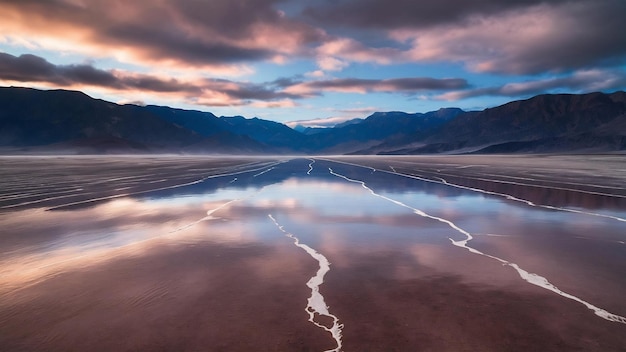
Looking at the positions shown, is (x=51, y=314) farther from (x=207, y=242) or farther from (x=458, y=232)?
(x=458, y=232)

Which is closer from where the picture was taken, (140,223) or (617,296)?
(617,296)

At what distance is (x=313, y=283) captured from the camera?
5.91 m

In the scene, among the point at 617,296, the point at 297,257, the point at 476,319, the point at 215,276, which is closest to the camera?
the point at 476,319

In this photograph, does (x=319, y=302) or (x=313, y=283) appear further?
(x=313, y=283)

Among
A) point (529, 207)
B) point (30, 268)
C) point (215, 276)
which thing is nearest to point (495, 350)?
point (215, 276)

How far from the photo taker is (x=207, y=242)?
8.73 meters

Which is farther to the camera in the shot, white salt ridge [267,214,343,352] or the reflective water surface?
white salt ridge [267,214,343,352]

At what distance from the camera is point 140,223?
36.7ft

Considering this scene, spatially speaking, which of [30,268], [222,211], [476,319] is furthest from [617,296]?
[222,211]

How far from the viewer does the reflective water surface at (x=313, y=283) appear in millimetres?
4176

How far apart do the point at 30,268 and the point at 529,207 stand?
14.5 m

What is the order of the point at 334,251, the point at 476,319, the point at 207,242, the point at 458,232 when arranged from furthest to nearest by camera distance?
the point at 458,232, the point at 207,242, the point at 334,251, the point at 476,319

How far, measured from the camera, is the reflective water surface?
4.18 meters

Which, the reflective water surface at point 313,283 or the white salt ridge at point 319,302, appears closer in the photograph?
the reflective water surface at point 313,283
